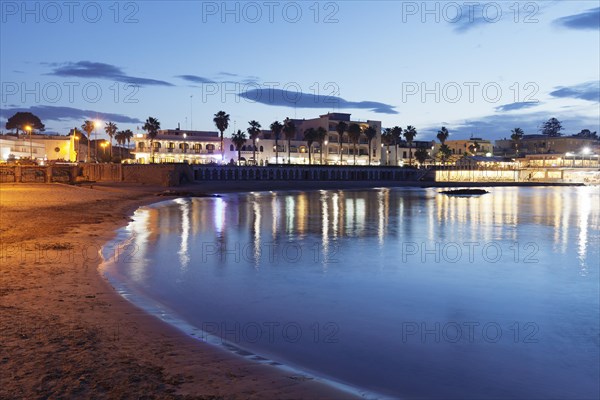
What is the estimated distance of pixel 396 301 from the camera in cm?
1359

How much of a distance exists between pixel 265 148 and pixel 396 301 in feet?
339

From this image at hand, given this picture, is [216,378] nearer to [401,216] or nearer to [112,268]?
[112,268]

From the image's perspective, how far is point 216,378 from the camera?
6770 millimetres

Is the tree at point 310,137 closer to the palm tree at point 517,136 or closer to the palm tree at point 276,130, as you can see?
the palm tree at point 276,130

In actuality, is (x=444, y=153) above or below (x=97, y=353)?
above

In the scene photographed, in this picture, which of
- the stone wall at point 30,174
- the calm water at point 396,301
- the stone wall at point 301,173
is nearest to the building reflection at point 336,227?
the calm water at point 396,301

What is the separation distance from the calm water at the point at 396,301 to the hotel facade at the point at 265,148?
7862 centimetres

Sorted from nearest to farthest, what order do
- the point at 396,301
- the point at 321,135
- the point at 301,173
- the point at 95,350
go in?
the point at 95,350 → the point at 396,301 → the point at 301,173 → the point at 321,135

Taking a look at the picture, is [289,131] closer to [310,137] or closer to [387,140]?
[310,137]

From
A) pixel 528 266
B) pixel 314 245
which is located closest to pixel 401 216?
pixel 314 245

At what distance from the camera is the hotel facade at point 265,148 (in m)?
104

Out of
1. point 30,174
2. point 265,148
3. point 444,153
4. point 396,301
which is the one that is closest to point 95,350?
point 396,301

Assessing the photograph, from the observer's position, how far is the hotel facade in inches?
4107

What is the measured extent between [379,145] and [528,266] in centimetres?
11082
